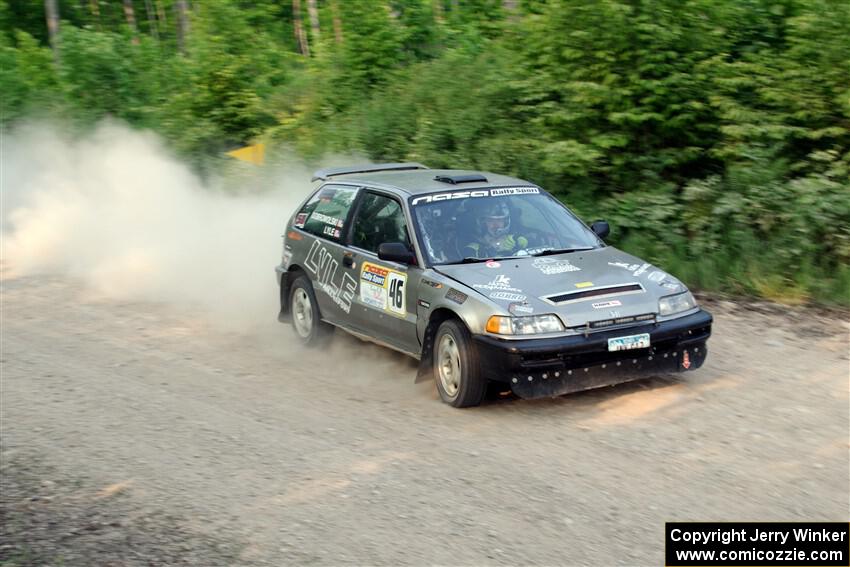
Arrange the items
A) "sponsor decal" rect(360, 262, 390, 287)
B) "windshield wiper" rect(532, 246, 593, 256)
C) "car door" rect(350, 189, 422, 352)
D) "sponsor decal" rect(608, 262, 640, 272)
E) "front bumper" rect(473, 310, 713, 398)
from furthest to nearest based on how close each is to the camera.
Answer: "sponsor decal" rect(360, 262, 390, 287), "windshield wiper" rect(532, 246, 593, 256), "car door" rect(350, 189, 422, 352), "sponsor decal" rect(608, 262, 640, 272), "front bumper" rect(473, 310, 713, 398)

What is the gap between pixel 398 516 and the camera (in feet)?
17.7

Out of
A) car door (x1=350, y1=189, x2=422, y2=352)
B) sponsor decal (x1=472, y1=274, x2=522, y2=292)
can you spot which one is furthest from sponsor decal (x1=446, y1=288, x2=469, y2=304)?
car door (x1=350, y1=189, x2=422, y2=352)

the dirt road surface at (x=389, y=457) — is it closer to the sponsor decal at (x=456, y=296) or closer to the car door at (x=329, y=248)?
the car door at (x=329, y=248)

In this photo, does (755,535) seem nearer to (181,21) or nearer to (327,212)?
(327,212)

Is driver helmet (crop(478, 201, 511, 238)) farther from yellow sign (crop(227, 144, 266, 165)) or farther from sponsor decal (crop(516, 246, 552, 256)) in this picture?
yellow sign (crop(227, 144, 266, 165))

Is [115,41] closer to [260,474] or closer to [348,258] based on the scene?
[348,258]

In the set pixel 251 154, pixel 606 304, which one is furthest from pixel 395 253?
pixel 251 154

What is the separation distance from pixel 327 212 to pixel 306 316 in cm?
106

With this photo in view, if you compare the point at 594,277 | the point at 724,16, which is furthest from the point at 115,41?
the point at 594,277

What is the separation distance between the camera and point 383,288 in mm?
8234

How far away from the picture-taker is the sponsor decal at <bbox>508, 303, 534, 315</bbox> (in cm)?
691

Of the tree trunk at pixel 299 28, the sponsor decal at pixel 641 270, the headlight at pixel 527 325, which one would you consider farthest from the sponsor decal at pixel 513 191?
the tree trunk at pixel 299 28

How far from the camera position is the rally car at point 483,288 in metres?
6.90

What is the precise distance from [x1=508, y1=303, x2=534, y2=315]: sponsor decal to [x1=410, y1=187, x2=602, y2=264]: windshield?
3.14 feet
